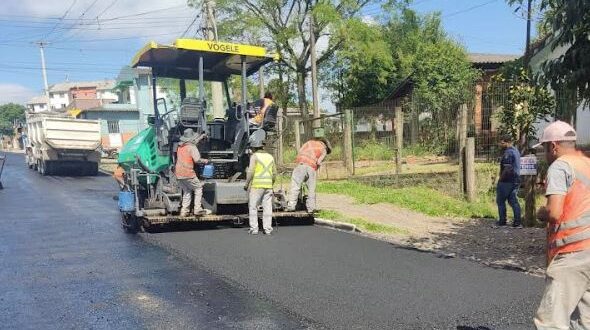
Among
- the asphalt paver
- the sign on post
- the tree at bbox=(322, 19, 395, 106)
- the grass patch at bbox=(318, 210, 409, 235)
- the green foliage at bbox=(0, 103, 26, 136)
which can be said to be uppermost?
the green foliage at bbox=(0, 103, 26, 136)

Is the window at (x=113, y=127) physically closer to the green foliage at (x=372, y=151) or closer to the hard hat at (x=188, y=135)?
the green foliage at (x=372, y=151)

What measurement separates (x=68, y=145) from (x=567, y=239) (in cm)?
2103

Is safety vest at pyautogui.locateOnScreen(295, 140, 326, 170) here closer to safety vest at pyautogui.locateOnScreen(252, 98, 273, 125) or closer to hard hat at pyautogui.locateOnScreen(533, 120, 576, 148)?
safety vest at pyautogui.locateOnScreen(252, 98, 273, 125)

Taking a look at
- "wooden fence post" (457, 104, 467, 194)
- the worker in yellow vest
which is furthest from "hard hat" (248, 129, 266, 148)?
"wooden fence post" (457, 104, 467, 194)

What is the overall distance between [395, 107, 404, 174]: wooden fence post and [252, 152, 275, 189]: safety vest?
17.6ft

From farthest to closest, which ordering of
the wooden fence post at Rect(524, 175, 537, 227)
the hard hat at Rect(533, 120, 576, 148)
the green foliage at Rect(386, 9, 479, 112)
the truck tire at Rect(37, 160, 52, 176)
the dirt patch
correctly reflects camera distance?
the green foliage at Rect(386, 9, 479, 112) < the truck tire at Rect(37, 160, 52, 176) < the wooden fence post at Rect(524, 175, 537, 227) < the dirt patch < the hard hat at Rect(533, 120, 576, 148)

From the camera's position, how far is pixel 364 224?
29.4ft

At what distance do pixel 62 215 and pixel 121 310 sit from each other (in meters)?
6.96

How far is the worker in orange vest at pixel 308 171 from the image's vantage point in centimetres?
917

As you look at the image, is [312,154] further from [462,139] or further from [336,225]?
[462,139]

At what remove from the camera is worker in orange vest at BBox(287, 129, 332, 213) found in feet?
30.1

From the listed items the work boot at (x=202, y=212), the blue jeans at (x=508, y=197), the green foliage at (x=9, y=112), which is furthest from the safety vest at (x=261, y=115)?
the green foliage at (x=9, y=112)

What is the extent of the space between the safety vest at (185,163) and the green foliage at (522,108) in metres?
5.55

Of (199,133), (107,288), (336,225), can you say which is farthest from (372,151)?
(107,288)
